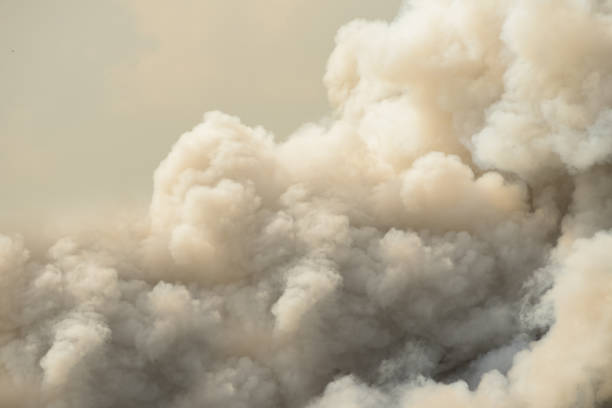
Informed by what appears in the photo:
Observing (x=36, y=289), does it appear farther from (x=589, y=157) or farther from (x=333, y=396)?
(x=589, y=157)

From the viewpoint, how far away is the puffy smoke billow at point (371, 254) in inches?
1232

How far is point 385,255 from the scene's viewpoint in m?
34.4

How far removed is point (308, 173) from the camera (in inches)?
1433

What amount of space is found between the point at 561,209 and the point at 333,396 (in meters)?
14.3

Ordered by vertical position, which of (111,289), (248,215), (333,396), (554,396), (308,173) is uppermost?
(308,173)

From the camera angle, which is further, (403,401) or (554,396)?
(403,401)

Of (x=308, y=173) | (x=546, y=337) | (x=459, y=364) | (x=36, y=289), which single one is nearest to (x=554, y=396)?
(x=546, y=337)

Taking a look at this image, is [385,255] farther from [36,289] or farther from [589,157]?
[36,289]

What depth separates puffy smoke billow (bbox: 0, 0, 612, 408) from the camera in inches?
1232

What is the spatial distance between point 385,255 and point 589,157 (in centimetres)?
989

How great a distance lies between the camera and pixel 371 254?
35000 millimetres

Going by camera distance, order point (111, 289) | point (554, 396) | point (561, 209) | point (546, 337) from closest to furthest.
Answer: point (554, 396)
point (546, 337)
point (111, 289)
point (561, 209)

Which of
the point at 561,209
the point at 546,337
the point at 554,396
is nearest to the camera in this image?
the point at 554,396

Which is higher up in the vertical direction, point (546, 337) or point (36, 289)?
point (36, 289)
